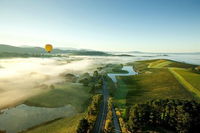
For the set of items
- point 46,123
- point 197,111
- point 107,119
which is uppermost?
point 197,111

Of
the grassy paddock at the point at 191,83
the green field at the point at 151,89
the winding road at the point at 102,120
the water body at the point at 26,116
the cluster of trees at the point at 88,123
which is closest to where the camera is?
the cluster of trees at the point at 88,123

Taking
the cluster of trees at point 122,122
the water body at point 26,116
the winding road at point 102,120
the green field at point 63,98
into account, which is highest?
the cluster of trees at point 122,122

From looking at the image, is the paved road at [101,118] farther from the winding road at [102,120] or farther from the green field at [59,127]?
the green field at [59,127]

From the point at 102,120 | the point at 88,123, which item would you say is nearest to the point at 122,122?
the point at 102,120

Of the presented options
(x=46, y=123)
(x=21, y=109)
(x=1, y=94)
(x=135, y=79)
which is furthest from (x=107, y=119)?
(x=135, y=79)

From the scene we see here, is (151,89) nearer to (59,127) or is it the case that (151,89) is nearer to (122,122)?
(122,122)

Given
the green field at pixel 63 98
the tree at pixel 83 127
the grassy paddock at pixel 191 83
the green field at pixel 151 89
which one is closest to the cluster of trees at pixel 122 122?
the tree at pixel 83 127

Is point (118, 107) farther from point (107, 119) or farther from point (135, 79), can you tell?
point (135, 79)

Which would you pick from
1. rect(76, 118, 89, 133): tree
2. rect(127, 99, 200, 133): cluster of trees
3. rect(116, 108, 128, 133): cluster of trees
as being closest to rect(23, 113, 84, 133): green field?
rect(76, 118, 89, 133): tree
